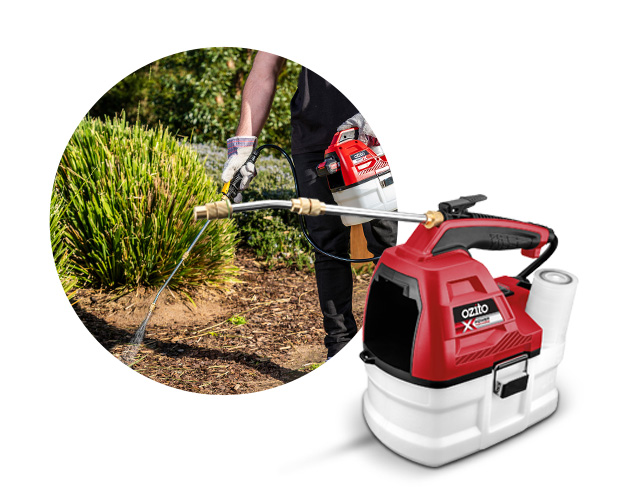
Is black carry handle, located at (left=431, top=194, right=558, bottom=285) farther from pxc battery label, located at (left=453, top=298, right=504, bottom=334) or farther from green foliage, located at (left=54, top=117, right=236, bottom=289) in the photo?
green foliage, located at (left=54, top=117, right=236, bottom=289)

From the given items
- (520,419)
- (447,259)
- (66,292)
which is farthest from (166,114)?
(520,419)

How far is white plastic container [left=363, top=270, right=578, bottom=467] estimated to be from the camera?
198cm

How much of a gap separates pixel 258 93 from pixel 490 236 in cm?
141

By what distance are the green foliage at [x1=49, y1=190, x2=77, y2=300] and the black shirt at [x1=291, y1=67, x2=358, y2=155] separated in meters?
1.48

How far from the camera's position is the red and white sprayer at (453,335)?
189 centimetres

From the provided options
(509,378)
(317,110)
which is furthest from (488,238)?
(317,110)

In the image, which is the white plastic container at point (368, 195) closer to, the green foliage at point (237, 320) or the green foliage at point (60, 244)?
the green foliage at point (237, 320)

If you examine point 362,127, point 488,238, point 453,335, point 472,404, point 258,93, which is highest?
point 258,93

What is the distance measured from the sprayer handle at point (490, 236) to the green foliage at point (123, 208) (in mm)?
1864

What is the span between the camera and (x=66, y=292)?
312 cm

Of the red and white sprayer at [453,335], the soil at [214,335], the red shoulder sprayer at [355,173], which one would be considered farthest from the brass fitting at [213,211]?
the soil at [214,335]

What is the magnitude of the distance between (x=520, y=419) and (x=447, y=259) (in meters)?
0.78

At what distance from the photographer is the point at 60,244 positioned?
314cm

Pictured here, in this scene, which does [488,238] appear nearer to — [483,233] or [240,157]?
[483,233]
